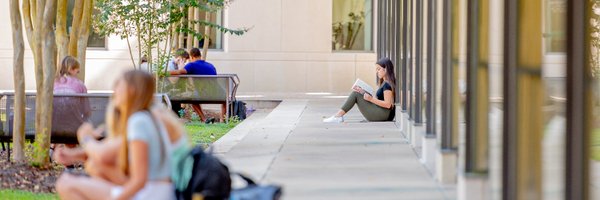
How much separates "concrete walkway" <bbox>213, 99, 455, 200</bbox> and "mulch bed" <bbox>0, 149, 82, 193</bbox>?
176 cm

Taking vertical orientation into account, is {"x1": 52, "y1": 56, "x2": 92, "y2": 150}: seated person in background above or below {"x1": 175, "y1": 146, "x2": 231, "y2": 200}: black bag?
above

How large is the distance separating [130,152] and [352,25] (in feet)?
101

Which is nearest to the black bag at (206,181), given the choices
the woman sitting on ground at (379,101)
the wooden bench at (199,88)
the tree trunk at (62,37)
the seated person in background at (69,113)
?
the seated person in background at (69,113)

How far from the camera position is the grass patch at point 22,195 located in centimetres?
1125

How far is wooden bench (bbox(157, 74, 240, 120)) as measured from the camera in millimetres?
25031

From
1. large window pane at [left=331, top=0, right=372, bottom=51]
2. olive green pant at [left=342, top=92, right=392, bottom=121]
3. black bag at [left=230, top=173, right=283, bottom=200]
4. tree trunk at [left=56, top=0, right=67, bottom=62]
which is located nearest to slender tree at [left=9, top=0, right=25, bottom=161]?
tree trunk at [left=56, top=0, right=67, bottom=62]

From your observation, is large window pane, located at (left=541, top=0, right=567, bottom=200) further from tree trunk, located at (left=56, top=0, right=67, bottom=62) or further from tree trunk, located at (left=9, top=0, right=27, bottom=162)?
tree trunk, located at (left=56, top=0, right=67, bottom=62)

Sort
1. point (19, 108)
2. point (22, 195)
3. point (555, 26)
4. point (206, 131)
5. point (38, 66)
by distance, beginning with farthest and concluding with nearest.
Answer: point (206, 131)
point (19, 108)
point (38, 66)
point (22, 195)
point (555, 26)

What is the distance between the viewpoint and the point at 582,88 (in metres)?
5.29

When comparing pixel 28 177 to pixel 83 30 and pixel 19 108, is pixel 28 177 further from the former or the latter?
pixel 83 30

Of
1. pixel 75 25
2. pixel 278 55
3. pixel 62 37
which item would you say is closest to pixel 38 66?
pixel 62 37

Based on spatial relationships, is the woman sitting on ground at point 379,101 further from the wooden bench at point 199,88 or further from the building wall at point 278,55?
the building wall at point 278,55

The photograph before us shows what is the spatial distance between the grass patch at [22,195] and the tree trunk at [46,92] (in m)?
1.77

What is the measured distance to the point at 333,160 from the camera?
1324cm
